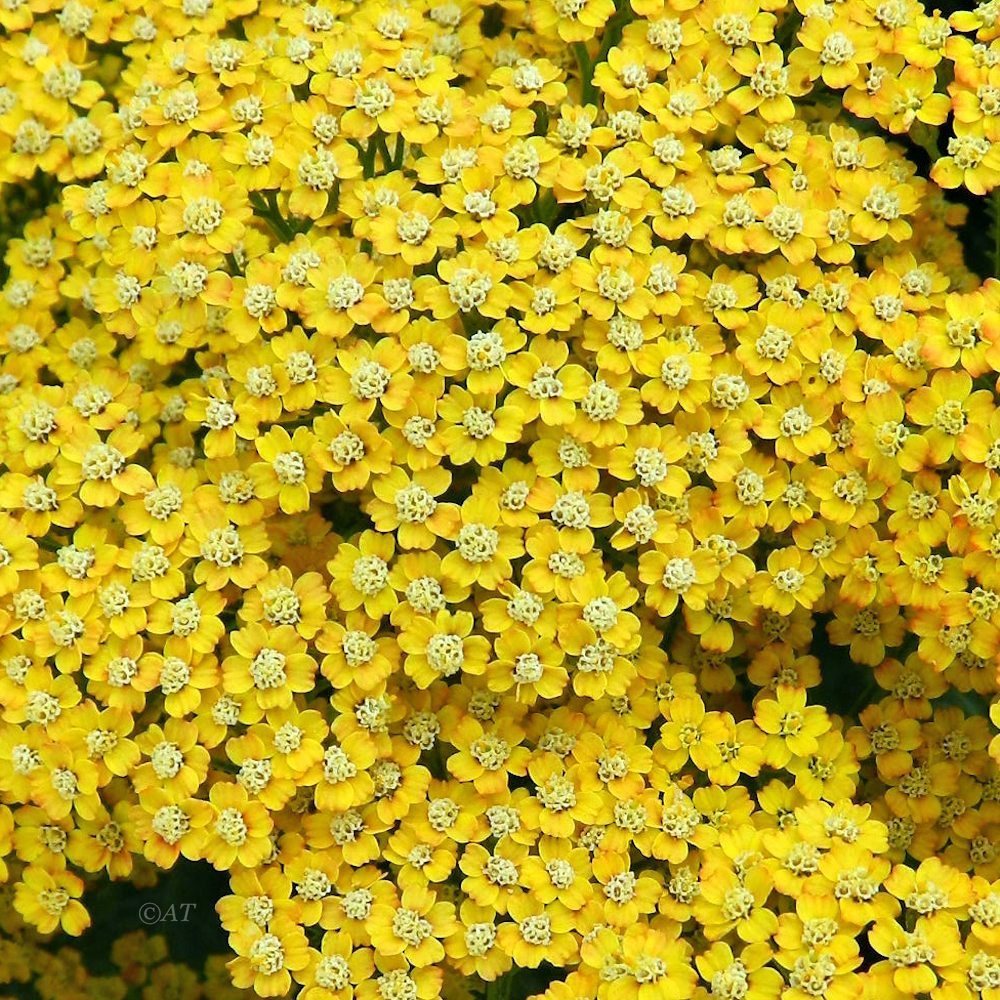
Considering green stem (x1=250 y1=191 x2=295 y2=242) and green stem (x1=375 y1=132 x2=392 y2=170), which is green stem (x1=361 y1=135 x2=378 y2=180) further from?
green stem (x1=250 y1=191 x2=295 y2=242)

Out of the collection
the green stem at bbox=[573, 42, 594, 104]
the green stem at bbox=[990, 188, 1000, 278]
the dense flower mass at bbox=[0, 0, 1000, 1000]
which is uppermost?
the green stem at bbox=[573, 42, 594, 104]

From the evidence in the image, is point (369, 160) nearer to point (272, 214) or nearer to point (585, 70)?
point (272, 214)

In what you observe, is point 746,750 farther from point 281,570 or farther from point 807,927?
point 281,570

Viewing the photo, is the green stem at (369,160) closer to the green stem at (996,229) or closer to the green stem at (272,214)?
the green stem at (272,214)

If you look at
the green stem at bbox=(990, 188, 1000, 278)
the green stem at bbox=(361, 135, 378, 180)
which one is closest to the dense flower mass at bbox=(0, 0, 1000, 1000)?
the green stem at bbox=(361, 135, 378, 180)

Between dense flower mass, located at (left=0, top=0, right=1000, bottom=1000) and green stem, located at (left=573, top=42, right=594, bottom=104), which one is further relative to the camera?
green stem, located at (left=573, top=42, right=594, bottom=104)

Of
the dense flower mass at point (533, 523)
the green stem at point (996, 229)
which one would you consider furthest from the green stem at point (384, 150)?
the green stem at point (996, 229)

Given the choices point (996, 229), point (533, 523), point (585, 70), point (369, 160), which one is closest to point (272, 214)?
point (369, 160)

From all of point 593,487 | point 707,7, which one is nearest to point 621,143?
point 707,7
